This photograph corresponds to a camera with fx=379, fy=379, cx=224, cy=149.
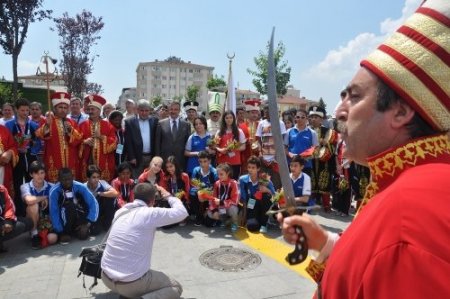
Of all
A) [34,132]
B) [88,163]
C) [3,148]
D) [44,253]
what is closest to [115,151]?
[88,163]

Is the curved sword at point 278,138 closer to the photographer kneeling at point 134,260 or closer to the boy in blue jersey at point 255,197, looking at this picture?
the photographer kneeling at point 134,260

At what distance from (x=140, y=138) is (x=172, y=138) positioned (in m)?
0.60

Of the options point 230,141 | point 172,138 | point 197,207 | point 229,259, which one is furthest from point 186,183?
point 229,259

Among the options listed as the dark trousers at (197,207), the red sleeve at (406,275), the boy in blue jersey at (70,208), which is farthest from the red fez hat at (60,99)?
the red sleeve at (406,275)

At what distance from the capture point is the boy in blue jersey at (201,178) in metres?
6.50

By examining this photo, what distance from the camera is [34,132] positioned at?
668cm

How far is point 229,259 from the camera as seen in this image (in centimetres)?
487

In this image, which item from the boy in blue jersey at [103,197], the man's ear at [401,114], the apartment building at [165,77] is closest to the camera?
the man's ear at [401,114]

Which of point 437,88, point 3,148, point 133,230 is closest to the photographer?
point 437,88

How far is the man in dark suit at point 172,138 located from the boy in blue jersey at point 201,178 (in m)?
0.63

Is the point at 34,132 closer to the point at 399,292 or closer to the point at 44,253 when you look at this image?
the point at 44,253

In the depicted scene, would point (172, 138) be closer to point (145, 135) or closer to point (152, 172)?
point (145, 135)

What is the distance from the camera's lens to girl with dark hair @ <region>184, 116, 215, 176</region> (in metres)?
7.32

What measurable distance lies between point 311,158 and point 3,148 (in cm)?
530
